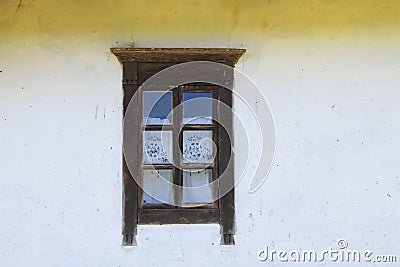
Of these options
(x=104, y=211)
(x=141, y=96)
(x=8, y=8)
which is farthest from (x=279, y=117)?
(x=8, y=8)

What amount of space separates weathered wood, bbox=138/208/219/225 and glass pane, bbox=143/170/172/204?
0.07 meters

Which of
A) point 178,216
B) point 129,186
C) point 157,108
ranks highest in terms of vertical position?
point 157,108

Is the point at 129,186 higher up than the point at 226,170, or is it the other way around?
the point at 226,170

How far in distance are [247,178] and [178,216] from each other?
470 mm

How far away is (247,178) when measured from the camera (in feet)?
9.08

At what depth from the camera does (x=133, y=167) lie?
9.00 feet

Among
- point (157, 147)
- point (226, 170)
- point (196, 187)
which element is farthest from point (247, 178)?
point (157, 147)

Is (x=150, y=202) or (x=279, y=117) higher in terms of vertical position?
(x=279, y=117)

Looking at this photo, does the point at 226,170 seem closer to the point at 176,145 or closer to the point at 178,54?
the point at 176,145

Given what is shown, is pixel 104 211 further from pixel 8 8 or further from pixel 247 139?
pixel 8 8

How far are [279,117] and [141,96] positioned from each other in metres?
0.84

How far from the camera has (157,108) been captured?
9.22ft

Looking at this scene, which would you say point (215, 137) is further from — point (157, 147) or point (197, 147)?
point (157, 147)

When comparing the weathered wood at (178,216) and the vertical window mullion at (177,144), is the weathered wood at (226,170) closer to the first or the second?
the weathered wood at (178,216)
